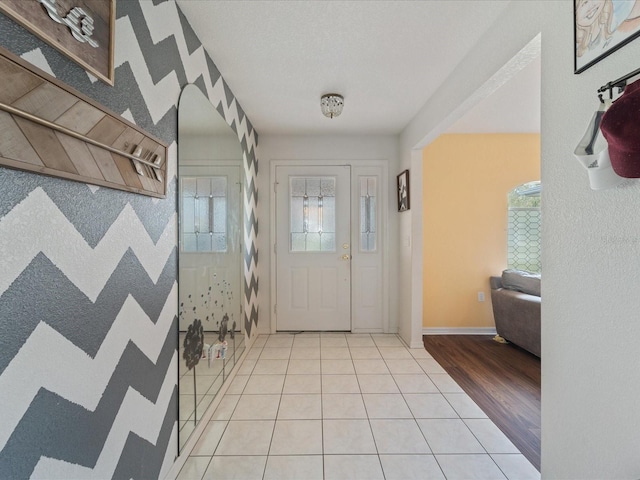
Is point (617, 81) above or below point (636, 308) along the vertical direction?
→ above

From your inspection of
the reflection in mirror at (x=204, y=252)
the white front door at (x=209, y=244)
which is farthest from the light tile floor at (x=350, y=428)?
the white front door at (x=209, y=244)

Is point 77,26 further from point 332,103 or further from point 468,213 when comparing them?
point 468,213

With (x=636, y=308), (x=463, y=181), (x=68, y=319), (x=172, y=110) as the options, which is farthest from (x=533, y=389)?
(x=172, y=110)

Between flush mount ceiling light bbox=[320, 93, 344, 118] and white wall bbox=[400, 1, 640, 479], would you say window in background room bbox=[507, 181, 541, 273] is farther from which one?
white wall bbox=[400, 1, 640, 479]

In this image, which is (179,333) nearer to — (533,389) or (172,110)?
(172,110)

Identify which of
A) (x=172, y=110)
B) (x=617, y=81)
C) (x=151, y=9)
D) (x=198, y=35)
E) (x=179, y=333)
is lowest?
(x=179, y=333)

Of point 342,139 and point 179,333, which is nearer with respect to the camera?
point 179,333

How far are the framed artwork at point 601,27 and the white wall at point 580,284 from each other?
3cm

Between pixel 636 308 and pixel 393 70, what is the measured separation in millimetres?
1988

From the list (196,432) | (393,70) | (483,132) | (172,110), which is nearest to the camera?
(172,110)

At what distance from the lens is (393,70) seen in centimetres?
218

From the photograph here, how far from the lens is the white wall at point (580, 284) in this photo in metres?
0.91

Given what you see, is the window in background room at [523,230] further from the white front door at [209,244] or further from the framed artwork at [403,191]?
the white front door at [209,244]

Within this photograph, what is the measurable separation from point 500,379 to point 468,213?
1894mm
